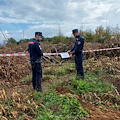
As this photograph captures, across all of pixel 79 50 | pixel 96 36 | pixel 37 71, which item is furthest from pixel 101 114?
pixel 96 36

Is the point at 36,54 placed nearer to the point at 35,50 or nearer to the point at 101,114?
the point at 35,50

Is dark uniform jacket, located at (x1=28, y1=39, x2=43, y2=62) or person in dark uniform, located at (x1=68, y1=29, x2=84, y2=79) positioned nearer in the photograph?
dark uniform jacket, located at (x1=28, y1=39, x2=43, y2=62)

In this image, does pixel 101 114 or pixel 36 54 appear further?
pixel 36 54

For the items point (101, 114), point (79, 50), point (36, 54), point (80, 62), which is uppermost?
point (79, 50)

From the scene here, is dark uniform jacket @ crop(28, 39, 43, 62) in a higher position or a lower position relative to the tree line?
lower

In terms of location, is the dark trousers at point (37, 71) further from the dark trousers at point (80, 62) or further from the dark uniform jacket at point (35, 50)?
the dark trousers at point (80, 62)

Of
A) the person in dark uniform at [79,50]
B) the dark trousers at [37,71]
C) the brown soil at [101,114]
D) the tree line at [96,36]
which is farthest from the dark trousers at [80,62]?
the tree line at [96,36]

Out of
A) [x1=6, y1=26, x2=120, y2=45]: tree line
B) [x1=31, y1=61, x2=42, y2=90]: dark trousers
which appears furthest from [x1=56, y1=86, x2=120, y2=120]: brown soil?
[x1=6, y1=26, x2=120, y2=45]: tree line

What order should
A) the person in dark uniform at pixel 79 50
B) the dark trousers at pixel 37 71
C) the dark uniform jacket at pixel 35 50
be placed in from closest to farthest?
the dark uniform jacket at pixel 35 50
the dark trousers at pixel 37 71
the person in dark uniform at pixel 79 50

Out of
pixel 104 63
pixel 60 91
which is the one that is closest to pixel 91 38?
pixel 104 63

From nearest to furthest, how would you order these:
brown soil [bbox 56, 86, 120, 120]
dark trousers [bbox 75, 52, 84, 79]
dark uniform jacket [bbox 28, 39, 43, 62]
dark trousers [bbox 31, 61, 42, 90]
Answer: brown soil [bbox 56, 86, 120, 120] → dark uniform jacket [bbox 28, 39, 43, 62] → dark trousers [bbox 31, 61, 42, 90] → dark trousers [bbox 75, 52, 84, 79]

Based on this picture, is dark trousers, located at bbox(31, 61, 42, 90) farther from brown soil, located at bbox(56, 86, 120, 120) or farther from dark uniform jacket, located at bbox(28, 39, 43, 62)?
brown soil, located at bbox(56, 86, 120, 120)

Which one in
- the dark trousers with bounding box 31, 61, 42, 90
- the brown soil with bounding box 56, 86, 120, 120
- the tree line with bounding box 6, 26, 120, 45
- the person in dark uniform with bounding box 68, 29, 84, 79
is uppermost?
the tree line with bounding box 6, 26, 120, 45

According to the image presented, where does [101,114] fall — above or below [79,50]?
below
